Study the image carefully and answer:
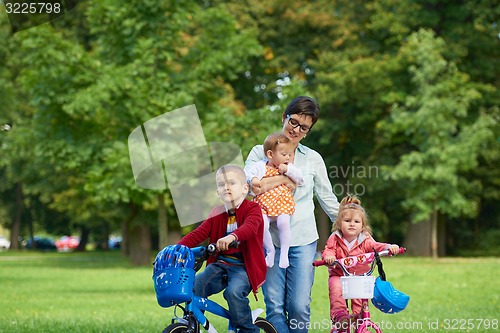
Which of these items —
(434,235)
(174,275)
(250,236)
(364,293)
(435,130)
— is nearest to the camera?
(174,275)

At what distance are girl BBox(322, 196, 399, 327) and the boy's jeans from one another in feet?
2.58

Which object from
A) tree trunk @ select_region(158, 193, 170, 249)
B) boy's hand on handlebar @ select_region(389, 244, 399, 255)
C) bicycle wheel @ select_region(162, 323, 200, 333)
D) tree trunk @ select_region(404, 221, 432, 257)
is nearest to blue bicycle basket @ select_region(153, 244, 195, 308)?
bicycle wheel @ select_region(162, 323, 200, 333)

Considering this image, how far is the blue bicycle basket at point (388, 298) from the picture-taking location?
7.11 meters

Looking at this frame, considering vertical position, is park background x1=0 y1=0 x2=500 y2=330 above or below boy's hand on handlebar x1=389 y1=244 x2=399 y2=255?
above

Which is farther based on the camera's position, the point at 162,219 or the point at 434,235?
the point at 434,235

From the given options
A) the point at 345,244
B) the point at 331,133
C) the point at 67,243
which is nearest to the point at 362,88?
the point at 331,133

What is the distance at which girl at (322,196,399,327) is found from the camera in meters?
7.54

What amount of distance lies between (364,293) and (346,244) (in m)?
0.67

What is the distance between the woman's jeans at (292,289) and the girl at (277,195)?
0.16 m

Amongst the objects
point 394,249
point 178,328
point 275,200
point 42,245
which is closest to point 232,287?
point 178,328

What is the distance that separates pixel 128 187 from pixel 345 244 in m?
17.3

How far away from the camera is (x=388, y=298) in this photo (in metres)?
7.10

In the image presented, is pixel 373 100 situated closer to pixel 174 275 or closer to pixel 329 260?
pixel 329 260

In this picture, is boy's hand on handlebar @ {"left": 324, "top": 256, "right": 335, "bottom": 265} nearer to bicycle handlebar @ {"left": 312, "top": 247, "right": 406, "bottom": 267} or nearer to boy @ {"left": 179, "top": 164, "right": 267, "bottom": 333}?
bicycle handlebar @ {"left": 312, "top": 247, "right": 406, "bottom": 267}
